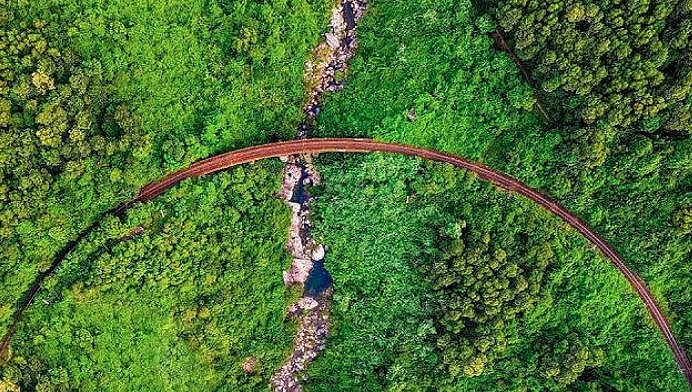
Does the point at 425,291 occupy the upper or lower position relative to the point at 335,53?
lower

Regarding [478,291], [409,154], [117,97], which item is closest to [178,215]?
[117,97]

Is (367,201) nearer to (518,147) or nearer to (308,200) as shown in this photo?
(308,200)

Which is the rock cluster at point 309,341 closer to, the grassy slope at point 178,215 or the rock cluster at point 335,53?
the grassy slope at point 178,215

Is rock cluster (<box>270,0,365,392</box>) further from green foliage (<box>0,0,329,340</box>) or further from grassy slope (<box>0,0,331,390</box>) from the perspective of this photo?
green foliage (<box>0,0,329,340</box>)

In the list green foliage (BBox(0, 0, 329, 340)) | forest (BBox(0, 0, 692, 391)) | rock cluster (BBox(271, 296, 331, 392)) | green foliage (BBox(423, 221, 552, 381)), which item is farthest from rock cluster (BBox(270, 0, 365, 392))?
green foliage (BBox(423, 221, 552, 381))

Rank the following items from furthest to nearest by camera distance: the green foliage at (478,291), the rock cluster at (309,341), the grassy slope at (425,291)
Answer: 1. the rock cluster at (309,341)
2. the grassy slope at (425,291)
3. the green foliage at (478,291)

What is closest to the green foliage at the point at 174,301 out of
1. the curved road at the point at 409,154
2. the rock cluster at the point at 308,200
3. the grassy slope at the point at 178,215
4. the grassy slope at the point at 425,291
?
the grassy slope at the point at 178,215
